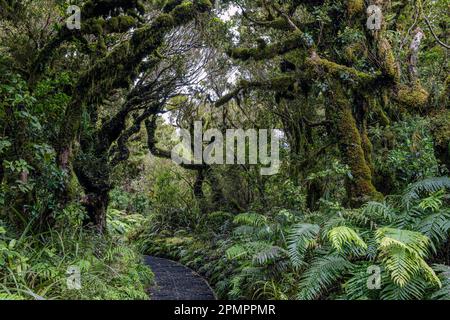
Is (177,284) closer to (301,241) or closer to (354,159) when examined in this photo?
(301,241)

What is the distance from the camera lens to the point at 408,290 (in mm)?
4434

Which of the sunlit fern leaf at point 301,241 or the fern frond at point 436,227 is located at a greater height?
the fern frond at point 436,227

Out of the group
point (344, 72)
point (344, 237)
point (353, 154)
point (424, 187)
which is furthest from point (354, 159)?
point (344, 237)

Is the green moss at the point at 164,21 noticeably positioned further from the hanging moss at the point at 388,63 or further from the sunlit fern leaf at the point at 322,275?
the sunlit fern leaf at the point at 322,275

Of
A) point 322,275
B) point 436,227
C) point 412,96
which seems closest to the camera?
point 436,227

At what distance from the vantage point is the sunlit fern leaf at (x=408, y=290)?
4406 millimetres

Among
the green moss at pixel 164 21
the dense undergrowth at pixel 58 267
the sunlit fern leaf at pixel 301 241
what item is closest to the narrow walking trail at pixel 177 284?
the dense undergrowth at pixel 58 267

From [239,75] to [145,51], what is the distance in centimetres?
732

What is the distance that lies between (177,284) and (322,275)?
5075 mm

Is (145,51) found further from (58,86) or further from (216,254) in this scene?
(216,254)

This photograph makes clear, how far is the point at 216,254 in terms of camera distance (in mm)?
10648

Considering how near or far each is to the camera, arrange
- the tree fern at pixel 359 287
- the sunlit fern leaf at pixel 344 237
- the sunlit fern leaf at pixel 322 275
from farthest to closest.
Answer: the sunlit fern leaf at pixel 322 275
the sunlit fern leaf at pixel 344 237
the tree fern at pixel 359 287

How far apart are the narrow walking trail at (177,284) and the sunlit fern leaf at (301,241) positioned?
10.4 ft

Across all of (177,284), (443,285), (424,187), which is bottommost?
(177,284)
